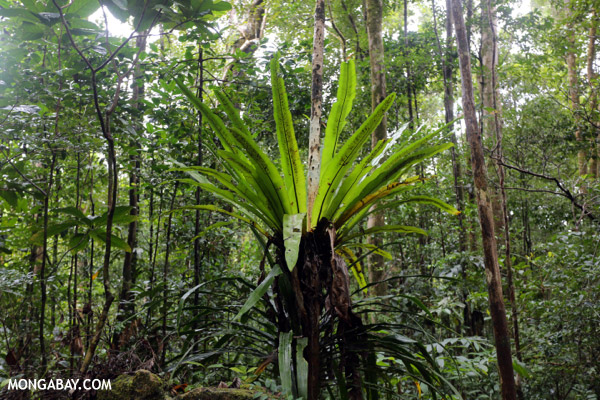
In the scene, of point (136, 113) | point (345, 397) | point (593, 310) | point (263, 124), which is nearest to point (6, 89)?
point (136, 113)

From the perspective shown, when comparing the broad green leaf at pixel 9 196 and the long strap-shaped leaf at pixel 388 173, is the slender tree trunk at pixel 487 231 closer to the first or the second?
the long strap-shaped leaf at pixel 388 173

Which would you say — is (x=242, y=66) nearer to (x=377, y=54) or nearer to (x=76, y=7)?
(x=76, y=7)

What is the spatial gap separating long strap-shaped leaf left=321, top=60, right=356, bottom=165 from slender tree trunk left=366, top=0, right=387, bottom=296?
1.61 meters

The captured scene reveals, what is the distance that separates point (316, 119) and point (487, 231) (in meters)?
1.10

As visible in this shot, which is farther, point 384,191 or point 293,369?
point 384,191

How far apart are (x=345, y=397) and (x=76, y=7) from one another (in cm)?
209

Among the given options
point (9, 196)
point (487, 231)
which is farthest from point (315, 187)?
point (9, 196)

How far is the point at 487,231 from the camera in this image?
6.61 ft

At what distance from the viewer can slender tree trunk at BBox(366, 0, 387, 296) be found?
317 cm

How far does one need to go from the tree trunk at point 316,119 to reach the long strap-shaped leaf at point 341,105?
0.31ft

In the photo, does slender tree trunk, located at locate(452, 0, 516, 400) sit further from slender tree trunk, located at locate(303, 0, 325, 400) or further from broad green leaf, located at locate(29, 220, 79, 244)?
broad green leaf, located at locate(29, 220, 79, 244)

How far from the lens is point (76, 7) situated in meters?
1.82

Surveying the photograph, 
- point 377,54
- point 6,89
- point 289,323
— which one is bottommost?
point 289,323

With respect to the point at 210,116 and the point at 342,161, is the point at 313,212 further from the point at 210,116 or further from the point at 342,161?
the point at 210,116
